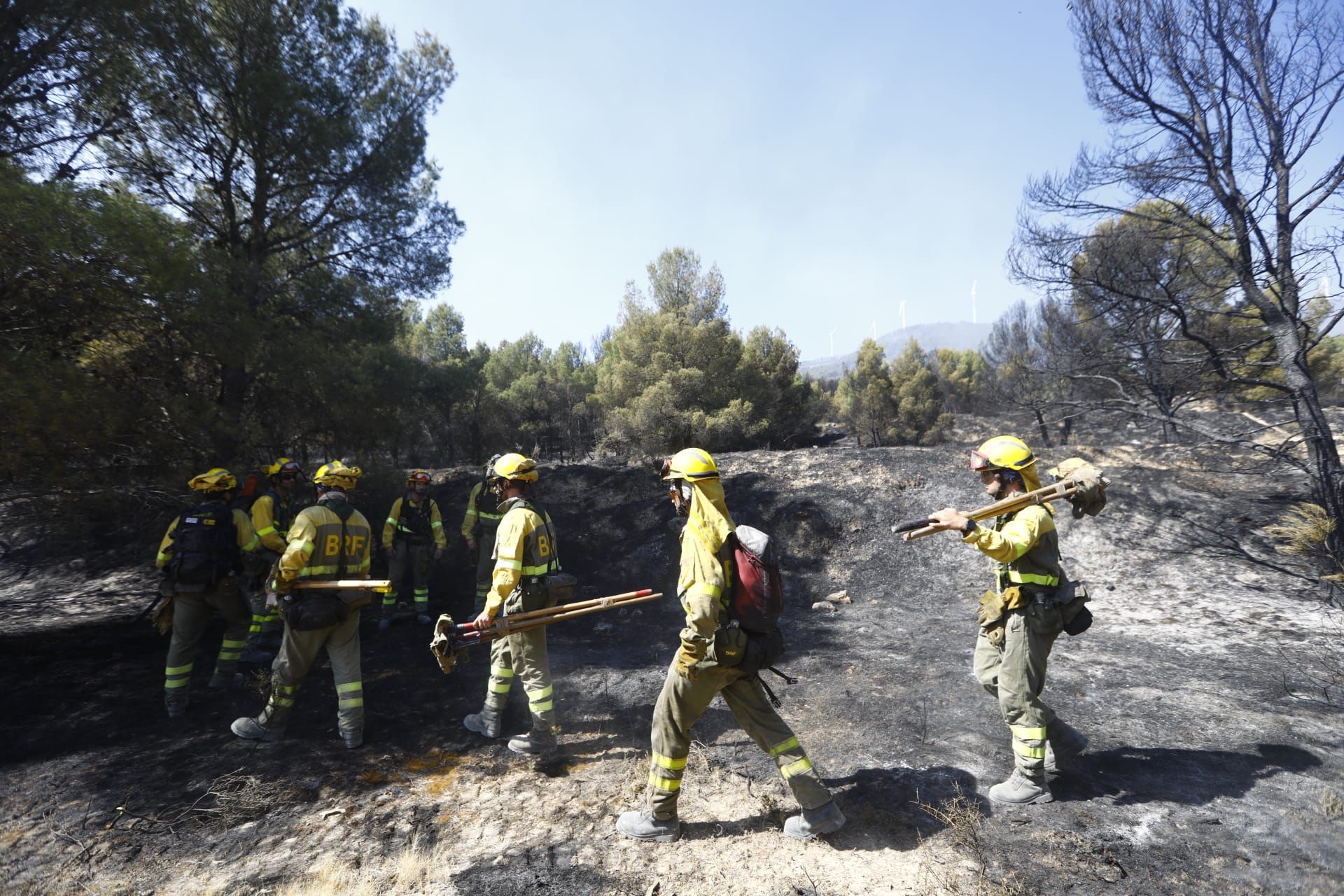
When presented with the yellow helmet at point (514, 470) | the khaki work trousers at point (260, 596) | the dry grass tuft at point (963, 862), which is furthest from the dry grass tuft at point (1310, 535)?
the khaki work trousers at point (260, 596)

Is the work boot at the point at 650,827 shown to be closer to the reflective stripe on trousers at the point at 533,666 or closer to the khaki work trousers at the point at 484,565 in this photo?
the reflective stripe on trousers at the point at 533,666

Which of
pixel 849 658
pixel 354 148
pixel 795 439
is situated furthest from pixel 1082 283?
pixel 795 439

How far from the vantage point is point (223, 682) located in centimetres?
573

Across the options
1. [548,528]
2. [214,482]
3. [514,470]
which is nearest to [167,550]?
[214,482]

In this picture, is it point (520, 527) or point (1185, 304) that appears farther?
point (1185, 304)

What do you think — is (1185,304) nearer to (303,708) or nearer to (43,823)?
(303,708)

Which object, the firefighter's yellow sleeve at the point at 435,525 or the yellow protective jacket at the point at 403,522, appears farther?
the yellow protective jacket at the point at 403,522

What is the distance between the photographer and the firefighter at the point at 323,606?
430cm

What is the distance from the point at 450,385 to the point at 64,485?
5913 mm

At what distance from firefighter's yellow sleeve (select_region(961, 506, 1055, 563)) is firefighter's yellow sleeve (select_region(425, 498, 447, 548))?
6231 millimetres

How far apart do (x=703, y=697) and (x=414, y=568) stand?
6005 mm

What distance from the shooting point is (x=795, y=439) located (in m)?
21.9

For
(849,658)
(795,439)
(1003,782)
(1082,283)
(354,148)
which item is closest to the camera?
(1003,782)

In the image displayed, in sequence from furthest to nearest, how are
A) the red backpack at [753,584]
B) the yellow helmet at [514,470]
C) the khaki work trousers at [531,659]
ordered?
the yellow helmet at [514,470] → the khaki work trousers at [531,659] → the red backpack at [753,584]
